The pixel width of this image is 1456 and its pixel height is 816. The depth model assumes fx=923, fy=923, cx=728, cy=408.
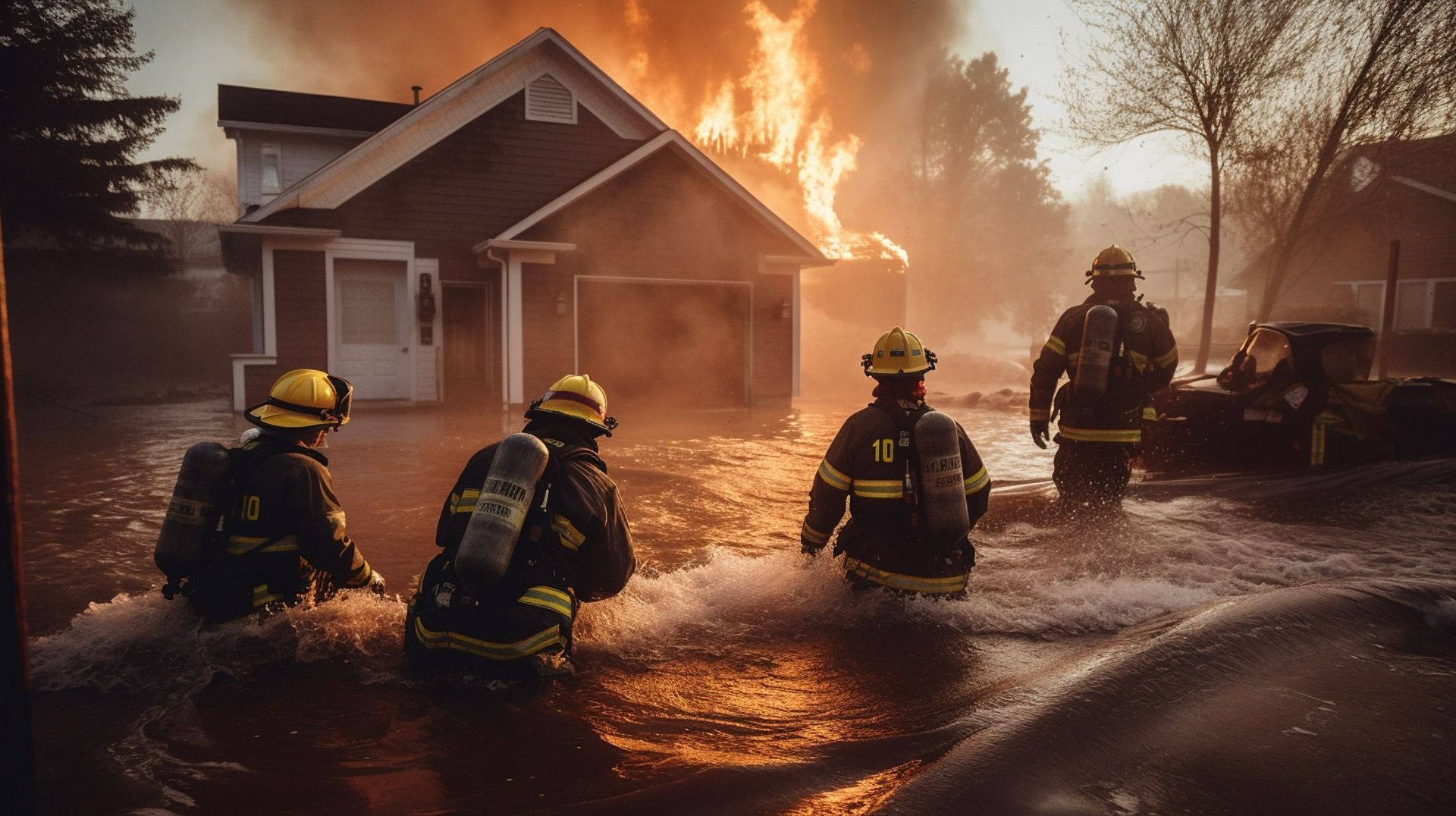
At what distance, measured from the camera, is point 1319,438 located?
7.94m

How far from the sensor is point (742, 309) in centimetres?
1728

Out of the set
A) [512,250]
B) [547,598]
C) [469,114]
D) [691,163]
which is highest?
[469,114]

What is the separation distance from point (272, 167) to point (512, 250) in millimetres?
6541

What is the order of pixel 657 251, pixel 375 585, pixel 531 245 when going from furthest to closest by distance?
pixel 657 251
pixel 531 245
pixel 375 585

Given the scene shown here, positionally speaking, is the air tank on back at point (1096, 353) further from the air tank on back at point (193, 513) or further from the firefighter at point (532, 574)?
the air tank on back at point (193, 513)

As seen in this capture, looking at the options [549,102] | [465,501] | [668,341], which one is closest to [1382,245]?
[668,341]

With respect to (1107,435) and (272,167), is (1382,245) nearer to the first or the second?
(1107,435)

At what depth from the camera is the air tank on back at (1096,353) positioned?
6.34m

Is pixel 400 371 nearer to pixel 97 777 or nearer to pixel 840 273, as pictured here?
pixel 97 777

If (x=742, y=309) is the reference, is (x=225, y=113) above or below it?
above

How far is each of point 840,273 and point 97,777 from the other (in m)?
27.1

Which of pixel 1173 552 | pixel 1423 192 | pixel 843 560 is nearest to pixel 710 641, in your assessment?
pixel 843 560

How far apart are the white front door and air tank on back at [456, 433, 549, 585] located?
1327cm

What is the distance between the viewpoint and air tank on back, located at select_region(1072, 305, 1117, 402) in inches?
249
